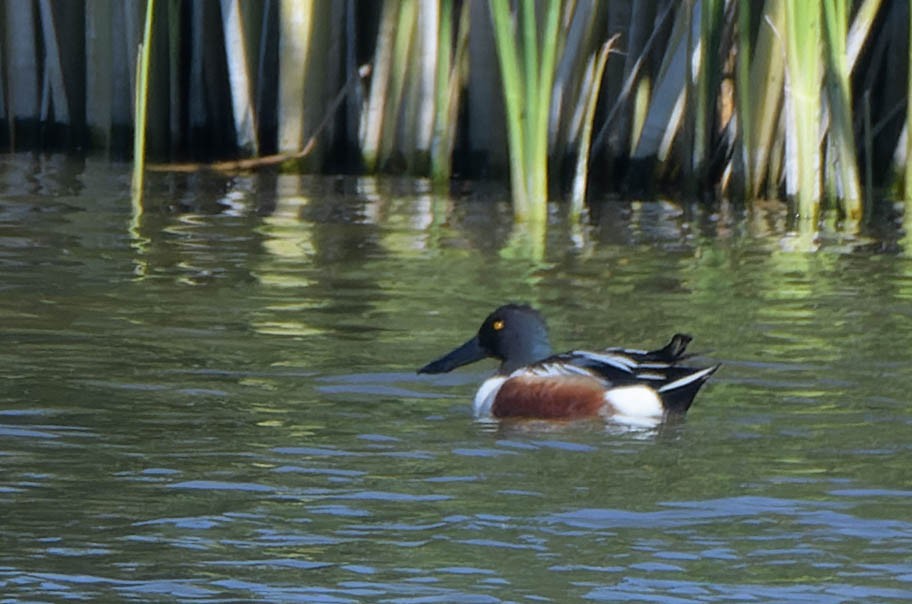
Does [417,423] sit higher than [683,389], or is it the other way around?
[683,389]

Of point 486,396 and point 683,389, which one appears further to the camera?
point 486,396

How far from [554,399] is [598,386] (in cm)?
14

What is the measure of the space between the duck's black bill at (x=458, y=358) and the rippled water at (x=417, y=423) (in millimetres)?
85

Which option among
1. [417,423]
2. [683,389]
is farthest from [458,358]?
[683,389]

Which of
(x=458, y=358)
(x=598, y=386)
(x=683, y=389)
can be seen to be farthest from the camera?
(x=458, y=358)

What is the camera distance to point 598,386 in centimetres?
630

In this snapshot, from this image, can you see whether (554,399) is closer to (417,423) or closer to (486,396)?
(486,396)

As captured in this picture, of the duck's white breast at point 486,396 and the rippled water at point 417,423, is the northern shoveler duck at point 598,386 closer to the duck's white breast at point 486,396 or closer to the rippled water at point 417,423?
the duck's white breast at point 486,396

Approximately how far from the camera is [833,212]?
10.5 meters

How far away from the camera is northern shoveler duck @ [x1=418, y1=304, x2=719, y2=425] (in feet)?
20.0

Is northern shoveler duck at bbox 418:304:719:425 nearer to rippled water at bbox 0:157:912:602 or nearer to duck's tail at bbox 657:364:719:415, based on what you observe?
duck's tail at bbox 657:364:719:415

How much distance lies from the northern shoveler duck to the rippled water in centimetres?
10

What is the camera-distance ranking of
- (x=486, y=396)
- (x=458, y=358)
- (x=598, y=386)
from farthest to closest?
(x=458, y=358), (x=486, y=396), (x=598, y=386)

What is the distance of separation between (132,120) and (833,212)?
4.37m
